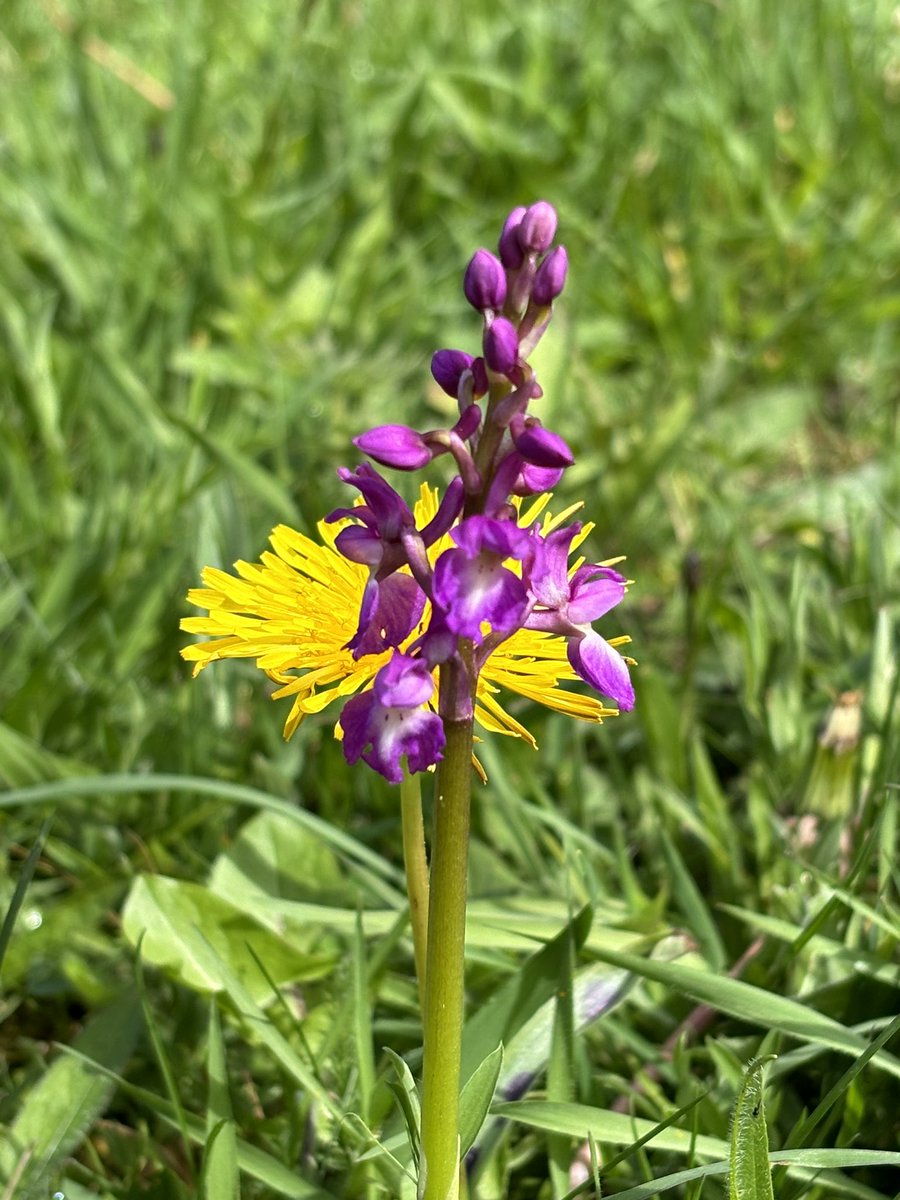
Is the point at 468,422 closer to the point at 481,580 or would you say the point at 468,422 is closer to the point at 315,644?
the point at 481,580

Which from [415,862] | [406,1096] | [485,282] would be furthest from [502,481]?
[406,1096]

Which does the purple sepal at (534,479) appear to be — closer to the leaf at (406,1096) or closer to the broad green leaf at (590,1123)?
the leaf at (406,1096)

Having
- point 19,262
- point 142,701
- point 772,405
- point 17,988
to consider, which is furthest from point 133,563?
point 772,405

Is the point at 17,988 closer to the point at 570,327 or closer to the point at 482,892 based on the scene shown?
the point at 482,892

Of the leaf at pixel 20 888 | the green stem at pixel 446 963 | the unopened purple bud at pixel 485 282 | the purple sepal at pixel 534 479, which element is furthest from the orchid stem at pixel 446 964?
the leaf at pixel 20 888

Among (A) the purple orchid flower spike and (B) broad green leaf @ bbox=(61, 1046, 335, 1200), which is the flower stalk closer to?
(A) the purple orchid flower spike

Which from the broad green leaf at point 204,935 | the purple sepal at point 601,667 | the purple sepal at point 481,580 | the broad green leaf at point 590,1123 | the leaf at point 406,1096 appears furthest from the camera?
the broad green leaf at point 204,935
